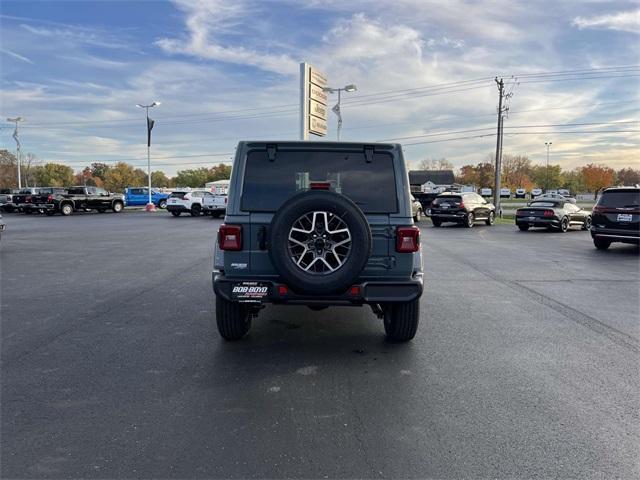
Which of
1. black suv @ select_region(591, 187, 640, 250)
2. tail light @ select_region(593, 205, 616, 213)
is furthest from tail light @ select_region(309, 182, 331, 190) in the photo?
tail light @ select_region(593, 205, 616, 213)

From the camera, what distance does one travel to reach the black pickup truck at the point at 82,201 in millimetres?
33750

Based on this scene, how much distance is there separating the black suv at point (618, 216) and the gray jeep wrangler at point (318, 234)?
35.2ft

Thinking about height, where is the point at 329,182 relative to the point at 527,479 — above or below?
above

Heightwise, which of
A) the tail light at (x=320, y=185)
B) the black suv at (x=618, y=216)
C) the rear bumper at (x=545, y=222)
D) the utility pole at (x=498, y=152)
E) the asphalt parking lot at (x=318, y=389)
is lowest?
the asphalt parking lot at (x=318, y=389)

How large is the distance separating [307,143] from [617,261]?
1040 cm

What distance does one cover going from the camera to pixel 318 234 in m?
4.48

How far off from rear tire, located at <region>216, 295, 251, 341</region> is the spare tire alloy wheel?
97 centimetres

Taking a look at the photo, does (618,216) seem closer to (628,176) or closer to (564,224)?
(564,224)

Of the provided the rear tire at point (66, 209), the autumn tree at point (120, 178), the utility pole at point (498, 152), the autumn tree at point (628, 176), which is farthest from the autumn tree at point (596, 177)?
the rear tire at point (66, 209)

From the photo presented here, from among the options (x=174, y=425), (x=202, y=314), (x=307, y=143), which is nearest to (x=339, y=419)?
(x=174, y=425)

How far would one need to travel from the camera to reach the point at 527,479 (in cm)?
276

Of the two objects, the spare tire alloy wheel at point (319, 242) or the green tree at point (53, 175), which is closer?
the spare tire alloy wheel at point (319, 242)

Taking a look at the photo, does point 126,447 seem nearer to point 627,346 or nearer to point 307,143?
point 307,143

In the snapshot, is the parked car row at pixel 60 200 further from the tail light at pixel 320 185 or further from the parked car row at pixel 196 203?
the tail light at pixel 320 185
